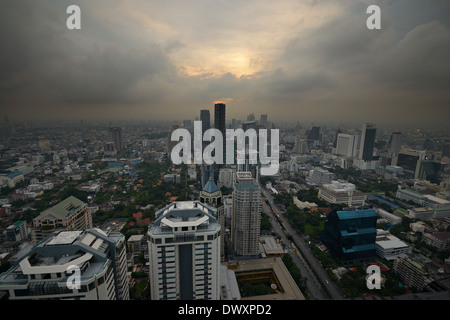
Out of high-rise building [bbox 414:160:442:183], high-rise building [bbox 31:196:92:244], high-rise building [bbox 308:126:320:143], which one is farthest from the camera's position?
high-rise building [bbox 308:126:320:143]

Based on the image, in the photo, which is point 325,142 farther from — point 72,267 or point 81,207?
point 72,267

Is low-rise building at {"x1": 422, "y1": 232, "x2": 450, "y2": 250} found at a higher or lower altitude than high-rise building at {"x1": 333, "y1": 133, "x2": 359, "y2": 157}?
lower

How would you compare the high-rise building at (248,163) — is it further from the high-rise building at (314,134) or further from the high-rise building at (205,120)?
the high-rise building at (314,134)

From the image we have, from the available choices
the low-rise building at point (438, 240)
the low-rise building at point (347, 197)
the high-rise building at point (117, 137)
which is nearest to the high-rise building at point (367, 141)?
the low-rise building at point (347, 197)

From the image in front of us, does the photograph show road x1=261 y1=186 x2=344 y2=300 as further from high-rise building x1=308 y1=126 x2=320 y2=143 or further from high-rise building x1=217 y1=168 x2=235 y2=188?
high-rise building x1=308 y1=126 x2=320 y2=143

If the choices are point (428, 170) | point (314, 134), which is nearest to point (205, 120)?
point (428, 170)

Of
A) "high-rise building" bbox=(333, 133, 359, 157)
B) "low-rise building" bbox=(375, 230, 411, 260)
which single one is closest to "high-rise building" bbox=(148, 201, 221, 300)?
"low-rise building" bbox=(375, 230, 411, 260)

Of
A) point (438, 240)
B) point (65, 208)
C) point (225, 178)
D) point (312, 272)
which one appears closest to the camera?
point (65, 208)

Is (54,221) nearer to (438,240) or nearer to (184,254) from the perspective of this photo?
(184,254)
